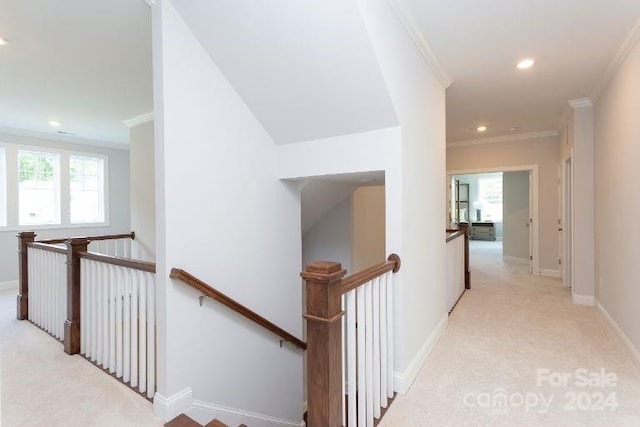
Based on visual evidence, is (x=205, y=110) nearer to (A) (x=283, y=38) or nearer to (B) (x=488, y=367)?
(A) (x=283, y=38)

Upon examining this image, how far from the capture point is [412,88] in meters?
2.42

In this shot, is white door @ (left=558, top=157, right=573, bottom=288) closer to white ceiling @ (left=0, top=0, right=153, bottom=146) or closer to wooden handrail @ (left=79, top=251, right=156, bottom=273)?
wooden handrail @ (left=79, top=251, right=156, bottom=273)

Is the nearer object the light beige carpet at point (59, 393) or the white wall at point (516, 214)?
the light beige carpet at point (59, 393)

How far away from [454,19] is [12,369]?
4.00 meters

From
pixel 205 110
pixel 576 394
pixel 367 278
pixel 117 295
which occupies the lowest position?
pixel 576 394

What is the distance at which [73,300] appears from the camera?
251 cm

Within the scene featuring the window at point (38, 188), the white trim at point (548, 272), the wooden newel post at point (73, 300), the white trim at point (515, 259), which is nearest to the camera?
the wooden newel post at point (73, 300)

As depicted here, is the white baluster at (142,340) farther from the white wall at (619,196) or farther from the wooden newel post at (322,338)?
the white wall at (619,196)

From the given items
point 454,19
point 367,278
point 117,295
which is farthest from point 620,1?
point 117,295

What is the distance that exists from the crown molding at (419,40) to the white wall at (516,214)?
15.6 feet

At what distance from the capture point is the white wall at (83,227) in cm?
472

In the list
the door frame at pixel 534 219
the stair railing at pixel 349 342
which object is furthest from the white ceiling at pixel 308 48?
the door frame at pixel 534 219

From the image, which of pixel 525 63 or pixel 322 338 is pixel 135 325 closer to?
pixel 322 338

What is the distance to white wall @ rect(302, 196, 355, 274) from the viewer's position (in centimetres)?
450
